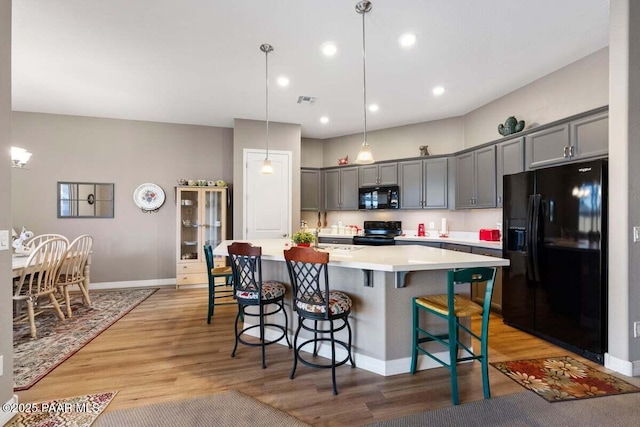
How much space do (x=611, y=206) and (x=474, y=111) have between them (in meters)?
2.90

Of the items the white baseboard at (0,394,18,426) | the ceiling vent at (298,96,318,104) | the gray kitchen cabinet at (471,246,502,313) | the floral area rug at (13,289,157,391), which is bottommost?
the floral area rug at (13,289,157,391)

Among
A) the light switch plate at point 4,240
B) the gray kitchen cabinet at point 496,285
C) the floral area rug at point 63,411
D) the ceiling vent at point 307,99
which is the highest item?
the ceiling vent at point 307,99

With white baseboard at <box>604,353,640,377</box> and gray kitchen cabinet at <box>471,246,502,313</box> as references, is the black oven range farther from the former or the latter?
white baseboard at <box>604,353,640,377</box>

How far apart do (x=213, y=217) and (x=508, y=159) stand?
467 centimetres

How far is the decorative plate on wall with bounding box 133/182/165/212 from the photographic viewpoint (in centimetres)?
539

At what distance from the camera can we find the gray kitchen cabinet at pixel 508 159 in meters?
3.70

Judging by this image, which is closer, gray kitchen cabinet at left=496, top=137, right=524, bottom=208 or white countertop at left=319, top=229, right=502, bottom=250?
gray kitchen cabinet at left=496, top=137, right=524, bottom=208

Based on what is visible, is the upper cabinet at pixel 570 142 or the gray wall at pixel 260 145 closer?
the upper cabinet at pixel 570 142

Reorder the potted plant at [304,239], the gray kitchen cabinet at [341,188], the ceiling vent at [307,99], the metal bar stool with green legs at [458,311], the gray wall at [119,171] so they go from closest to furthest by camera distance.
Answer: the metal bar stool with green legs at [458,311]
the potted plant at [304,239]
the ceiling vent at [307,99]
the gray wall at [119,171]
the gray kitchen cabinet at [341,188]

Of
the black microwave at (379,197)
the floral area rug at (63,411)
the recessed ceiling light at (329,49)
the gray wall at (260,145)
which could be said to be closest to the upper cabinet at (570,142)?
the black microwave at (379,197)

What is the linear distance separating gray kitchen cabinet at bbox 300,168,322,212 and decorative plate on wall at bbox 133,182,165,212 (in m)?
2.56

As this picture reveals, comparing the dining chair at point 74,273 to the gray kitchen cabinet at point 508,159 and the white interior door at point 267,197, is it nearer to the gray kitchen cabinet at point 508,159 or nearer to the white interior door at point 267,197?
the white interior door at point 267,197

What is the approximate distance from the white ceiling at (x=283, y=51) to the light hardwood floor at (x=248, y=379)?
2982 mm

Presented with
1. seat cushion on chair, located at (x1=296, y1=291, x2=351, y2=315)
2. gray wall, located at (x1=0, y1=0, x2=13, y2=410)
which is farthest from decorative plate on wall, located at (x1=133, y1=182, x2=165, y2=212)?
seat cushion on chair, located at (x1=296, y1=291, x2=351, y2=315)
